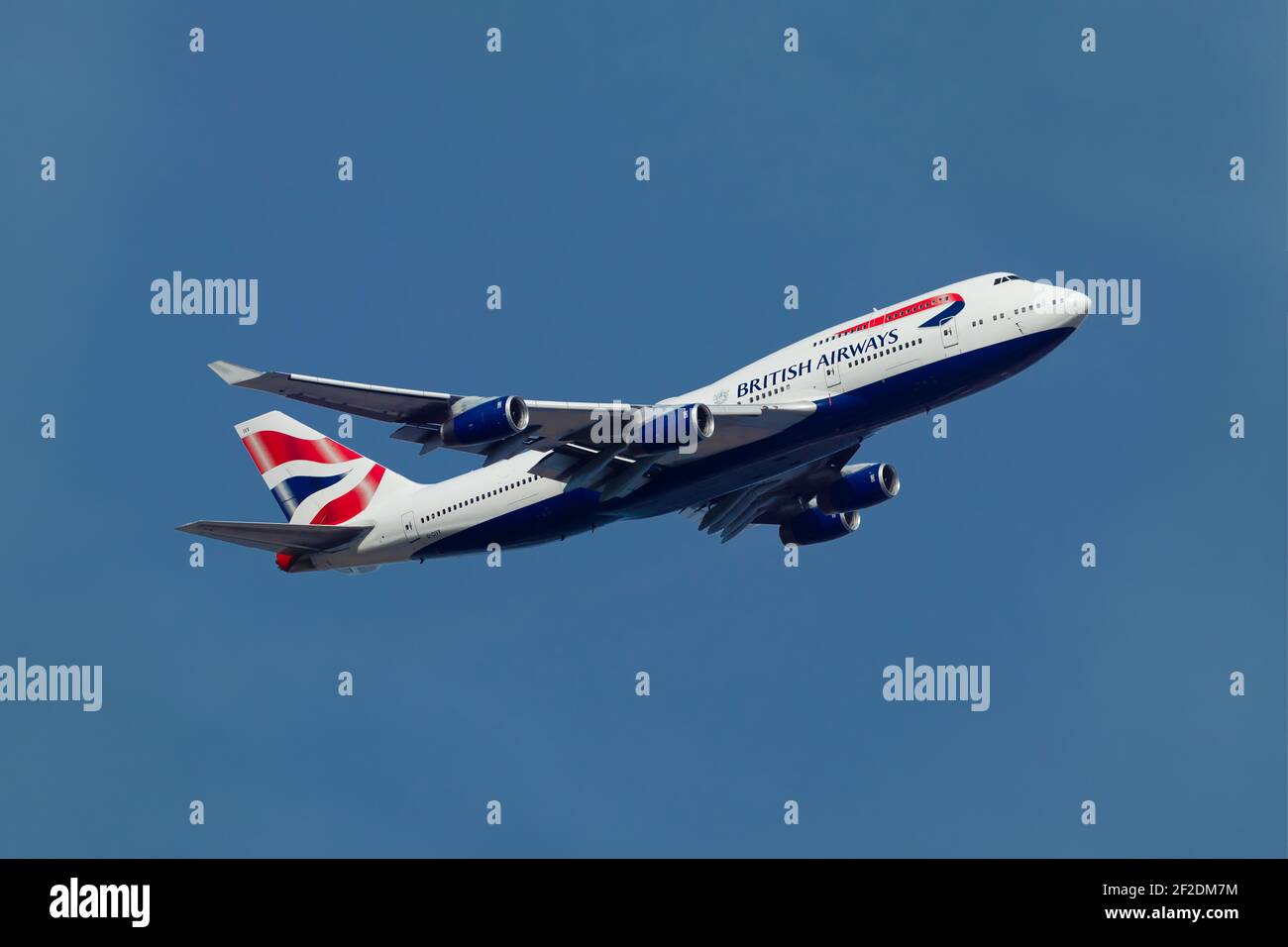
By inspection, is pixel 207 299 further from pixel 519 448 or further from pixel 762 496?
pixel 762 496

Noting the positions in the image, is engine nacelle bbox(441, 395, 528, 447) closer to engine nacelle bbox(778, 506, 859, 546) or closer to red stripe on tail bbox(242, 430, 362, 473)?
red stripe on tail bbox(242, 430, 362, 473)

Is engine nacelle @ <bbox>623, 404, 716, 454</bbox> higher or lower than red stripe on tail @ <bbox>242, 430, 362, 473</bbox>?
lower

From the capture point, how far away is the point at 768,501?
64.7 meters

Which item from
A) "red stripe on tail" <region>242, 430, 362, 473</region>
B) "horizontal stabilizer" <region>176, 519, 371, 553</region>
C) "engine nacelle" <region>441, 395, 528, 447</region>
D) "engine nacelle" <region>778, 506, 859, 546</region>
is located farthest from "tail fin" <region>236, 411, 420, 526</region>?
"engine nacelle" <region>778, 506, 859, 546</region>

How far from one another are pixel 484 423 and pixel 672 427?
19.9 ft

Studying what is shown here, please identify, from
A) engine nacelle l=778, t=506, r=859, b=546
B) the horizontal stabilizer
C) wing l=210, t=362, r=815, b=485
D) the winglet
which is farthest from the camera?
engine nacelle l=778, t=506, r=859, b=546

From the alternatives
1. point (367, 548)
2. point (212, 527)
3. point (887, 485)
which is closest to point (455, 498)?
point (367, 548)

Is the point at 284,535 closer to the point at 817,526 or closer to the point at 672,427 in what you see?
the point at 672,427

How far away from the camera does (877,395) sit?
5428 centimetres

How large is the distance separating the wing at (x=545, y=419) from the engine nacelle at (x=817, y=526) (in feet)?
31.9

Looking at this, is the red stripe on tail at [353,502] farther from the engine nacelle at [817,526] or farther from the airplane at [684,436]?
the engine nacelle at [817,526]

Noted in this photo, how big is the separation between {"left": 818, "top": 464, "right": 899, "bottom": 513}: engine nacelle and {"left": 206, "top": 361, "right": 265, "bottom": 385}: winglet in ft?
73.7

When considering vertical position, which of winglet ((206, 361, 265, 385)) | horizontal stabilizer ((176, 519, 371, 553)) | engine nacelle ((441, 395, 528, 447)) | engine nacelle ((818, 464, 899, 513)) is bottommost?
horizontal stabilizer ((176, 519, 371, 553))

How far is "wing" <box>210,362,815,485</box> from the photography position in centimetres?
5088
